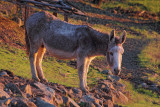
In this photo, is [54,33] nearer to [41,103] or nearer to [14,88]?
[14,88]

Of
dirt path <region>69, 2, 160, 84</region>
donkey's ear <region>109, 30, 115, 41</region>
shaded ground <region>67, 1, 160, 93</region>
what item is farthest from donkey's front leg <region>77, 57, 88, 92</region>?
dirt path <region>69, 2, 160, 84</region>

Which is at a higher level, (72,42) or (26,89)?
(72,42)

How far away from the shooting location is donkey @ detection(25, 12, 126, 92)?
25.1ft

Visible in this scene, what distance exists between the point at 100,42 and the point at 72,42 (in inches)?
31.1

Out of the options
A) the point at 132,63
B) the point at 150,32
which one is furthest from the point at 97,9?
the point at 132,63

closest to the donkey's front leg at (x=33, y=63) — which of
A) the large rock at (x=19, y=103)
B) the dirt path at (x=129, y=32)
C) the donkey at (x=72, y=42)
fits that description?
the donkey at (x=72, y=42)

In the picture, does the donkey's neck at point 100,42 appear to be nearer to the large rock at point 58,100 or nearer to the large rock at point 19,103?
the large rock at point 58,100

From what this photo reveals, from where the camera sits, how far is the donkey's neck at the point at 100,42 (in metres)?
7.87

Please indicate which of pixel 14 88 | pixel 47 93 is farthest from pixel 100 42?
pixel 14 88

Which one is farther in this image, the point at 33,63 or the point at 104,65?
the point at 104,65

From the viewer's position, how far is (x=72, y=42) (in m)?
7.96

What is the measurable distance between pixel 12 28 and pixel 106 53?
860cm

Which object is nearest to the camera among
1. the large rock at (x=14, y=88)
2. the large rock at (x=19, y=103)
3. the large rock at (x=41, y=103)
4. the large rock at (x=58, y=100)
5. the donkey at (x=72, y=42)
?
the large rock at (x=19, y=103)

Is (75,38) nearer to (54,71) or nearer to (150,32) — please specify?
(54,71)
